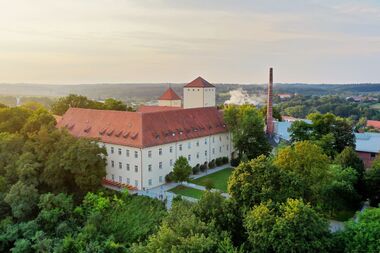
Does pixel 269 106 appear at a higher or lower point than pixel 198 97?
lower

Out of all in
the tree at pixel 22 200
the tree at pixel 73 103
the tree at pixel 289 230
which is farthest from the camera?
the tree at pixel 73 103

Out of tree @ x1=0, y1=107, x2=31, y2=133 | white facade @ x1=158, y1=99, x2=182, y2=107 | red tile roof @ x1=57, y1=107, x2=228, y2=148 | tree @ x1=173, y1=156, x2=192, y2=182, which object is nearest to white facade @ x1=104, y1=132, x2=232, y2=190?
red tile roof @ x1=57, y1=107, x2=228, y2=148

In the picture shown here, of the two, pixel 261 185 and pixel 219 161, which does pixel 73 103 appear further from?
pixel 261 185

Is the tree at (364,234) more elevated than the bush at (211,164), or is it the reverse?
the tree at (364,234)

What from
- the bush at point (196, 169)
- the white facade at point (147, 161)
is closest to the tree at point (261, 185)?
the white facade at point (147, 161)

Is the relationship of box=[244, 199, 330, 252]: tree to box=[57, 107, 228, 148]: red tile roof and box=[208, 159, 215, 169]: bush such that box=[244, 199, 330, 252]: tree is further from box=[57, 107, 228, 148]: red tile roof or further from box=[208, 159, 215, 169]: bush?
box=[208, 159, 215, 169]: bush

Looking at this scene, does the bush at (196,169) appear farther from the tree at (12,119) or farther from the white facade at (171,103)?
the white facade at (171,103)

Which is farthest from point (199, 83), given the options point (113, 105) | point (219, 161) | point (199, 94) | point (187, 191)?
point (187, 191)
